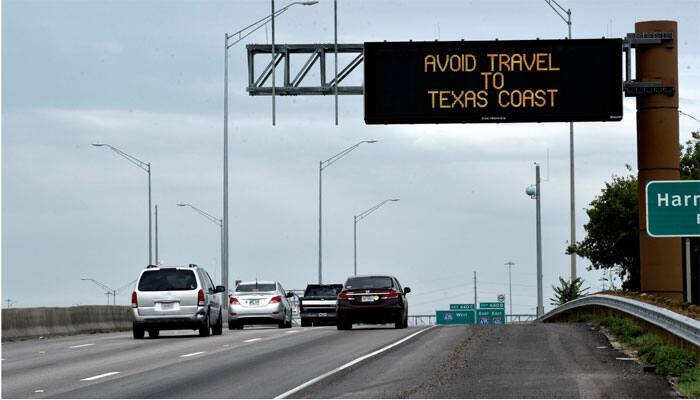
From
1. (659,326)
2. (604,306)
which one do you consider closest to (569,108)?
(604,306)

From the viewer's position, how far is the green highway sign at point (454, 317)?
109m

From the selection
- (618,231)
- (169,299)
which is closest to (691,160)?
(618,231)

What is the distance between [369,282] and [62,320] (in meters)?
8.94

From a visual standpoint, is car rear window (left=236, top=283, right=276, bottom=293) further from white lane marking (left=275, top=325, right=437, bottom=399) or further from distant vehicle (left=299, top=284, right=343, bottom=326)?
white lane marking (left=275, top=325, right=437, bottom=399)

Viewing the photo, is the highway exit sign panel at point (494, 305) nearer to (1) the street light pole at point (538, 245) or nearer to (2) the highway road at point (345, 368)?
(1) the street light pole at point (538, 245)

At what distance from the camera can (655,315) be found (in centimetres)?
2264

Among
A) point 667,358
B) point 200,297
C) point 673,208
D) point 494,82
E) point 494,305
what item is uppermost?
point 494,82

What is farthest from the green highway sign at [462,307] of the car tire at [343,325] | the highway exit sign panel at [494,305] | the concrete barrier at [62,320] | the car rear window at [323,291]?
the car tire at [343,325]

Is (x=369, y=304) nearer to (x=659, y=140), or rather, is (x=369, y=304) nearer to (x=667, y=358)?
(x=659, y=140)

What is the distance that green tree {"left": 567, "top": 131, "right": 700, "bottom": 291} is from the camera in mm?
69250

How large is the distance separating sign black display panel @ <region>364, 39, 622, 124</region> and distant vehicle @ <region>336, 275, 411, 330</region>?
4783 mm

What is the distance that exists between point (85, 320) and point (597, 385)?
26859 mm

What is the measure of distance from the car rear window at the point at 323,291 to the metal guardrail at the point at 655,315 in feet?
47.4

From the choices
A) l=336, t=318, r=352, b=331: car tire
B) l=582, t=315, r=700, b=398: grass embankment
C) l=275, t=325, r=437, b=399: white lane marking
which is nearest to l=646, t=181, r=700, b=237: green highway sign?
l=582, t=315, r=700, b=398: grass embankment
